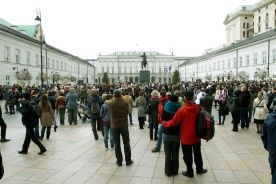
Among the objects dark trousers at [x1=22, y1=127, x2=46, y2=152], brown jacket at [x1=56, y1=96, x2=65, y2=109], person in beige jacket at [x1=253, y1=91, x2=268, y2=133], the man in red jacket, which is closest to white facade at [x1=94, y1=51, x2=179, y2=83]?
brown jacket at [x1=56, y1=96, x2=65, y2=109]

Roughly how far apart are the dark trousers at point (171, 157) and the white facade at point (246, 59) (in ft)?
118

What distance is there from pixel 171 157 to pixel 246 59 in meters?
49.0

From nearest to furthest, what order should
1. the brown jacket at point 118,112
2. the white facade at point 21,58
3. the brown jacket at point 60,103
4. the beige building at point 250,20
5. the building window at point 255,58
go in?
the brown jacket at point 118,112, the brown jacket at point 60,103, the white facade at point 21,58, the building window at point 255,58, the beige building at point 250,20

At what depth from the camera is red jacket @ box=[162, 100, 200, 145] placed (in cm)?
656

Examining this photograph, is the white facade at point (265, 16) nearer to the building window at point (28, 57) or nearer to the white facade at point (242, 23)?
the white facade at point (242, 23)

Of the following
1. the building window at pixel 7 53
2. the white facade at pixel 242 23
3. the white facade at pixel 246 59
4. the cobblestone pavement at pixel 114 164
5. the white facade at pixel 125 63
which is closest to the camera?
the cobblestone pavement at pixel 114 164

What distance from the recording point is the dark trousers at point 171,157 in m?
6.92

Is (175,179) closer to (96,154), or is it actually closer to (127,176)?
(127,176)

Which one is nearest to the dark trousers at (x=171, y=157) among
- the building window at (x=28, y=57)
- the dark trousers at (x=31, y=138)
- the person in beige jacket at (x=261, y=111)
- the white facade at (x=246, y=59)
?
the dark trousers at (x=31, y=138)

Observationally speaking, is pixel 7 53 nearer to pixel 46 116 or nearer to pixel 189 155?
pixel 46 116

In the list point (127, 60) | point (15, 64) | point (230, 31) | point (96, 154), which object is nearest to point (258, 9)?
point (230, 31)

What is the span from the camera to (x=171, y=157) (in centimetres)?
700

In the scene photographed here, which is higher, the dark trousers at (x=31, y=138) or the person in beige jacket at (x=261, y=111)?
the person in beige jacket at (x=261, y=111)

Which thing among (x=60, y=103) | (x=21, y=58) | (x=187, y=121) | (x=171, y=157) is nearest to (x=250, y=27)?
(x=21, y=58)
